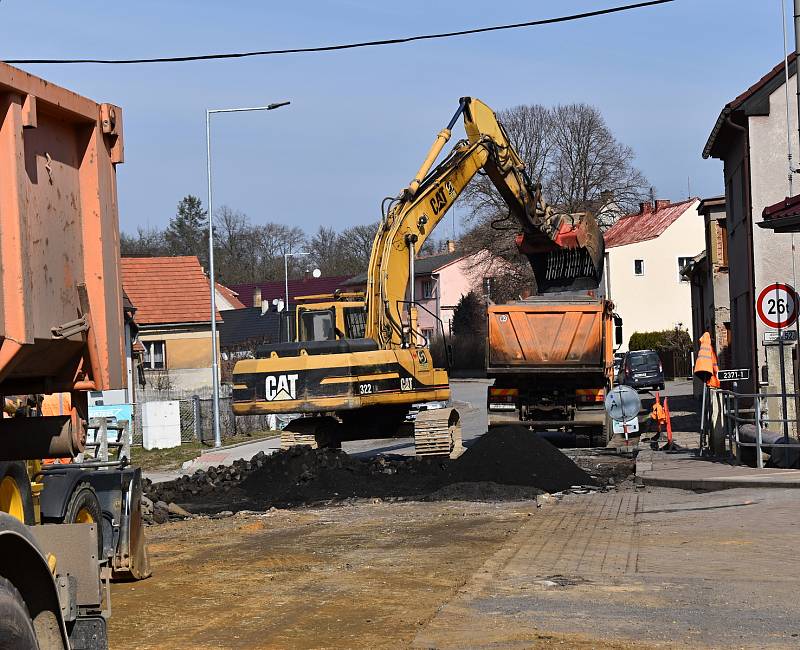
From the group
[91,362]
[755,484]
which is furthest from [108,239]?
[755,484]

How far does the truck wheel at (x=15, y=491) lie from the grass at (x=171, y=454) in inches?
819

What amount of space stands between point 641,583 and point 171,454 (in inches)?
901

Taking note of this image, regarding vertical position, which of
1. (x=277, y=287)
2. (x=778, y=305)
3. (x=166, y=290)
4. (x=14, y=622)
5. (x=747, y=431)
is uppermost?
(x=277, y=287)

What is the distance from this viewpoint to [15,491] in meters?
6.16

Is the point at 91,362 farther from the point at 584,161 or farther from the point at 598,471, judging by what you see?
the point at 584,161

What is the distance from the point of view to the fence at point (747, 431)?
17.8 metres

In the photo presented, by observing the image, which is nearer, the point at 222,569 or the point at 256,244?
the point at 222,569

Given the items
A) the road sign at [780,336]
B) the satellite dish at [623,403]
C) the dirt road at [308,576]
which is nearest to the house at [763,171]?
the road sign at [780,336]

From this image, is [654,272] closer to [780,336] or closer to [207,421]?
[207,421]

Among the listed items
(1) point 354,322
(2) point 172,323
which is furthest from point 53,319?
(2) point 172,323

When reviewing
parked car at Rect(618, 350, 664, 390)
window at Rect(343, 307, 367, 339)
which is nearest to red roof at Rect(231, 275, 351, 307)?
parked car at Rect(618, 350, 664, 390)

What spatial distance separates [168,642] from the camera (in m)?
8.06

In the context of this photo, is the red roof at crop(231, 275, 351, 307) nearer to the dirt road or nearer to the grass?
the grass

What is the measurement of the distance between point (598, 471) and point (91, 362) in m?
15.5
